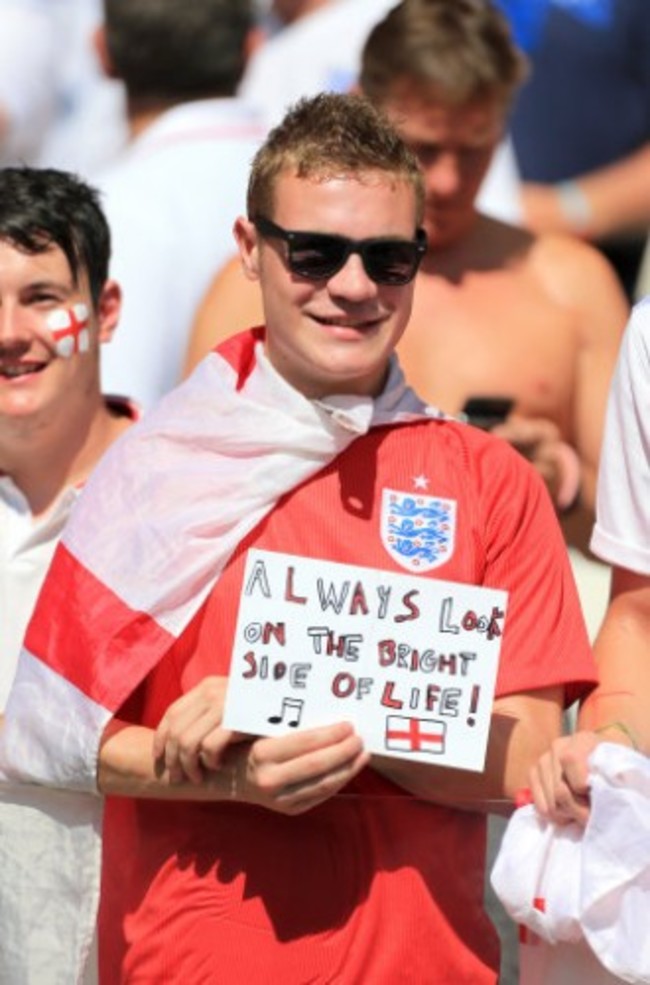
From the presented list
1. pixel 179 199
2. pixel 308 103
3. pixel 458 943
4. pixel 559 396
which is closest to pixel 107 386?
pixel 179 199

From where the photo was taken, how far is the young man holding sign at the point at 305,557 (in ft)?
13.8

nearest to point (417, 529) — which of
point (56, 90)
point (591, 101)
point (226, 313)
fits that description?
point (226, 313)

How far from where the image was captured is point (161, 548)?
14.2 feet

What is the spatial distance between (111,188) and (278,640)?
307cm

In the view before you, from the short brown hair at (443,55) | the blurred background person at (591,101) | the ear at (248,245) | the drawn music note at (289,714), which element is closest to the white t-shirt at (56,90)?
the blurred background person at (591,101)

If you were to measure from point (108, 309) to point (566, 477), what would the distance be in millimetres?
970

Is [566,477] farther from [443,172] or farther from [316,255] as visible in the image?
[316,255]

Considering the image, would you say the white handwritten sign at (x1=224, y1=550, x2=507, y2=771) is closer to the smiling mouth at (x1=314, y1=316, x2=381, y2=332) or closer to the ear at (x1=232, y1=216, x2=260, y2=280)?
the smiling mouth at (x1=314, y1=316, x2=381, y2=332)

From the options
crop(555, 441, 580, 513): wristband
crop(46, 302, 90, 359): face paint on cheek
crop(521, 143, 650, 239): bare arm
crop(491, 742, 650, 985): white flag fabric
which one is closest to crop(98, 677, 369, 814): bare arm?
crop(491, 742, 650, 985): white flag fabric

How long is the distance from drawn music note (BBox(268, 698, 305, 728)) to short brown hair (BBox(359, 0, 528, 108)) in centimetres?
231

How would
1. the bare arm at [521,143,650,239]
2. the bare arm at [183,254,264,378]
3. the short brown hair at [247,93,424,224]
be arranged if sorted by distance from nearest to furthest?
the short brown hair at [247,93,424,224] < the bare arm at [183,254,264,378] < the bare arm at [521,143,650,239]

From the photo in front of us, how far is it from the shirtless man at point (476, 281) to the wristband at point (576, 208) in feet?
5.16

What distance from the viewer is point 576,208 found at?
8.02 metres

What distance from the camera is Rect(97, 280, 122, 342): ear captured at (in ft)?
18.1
